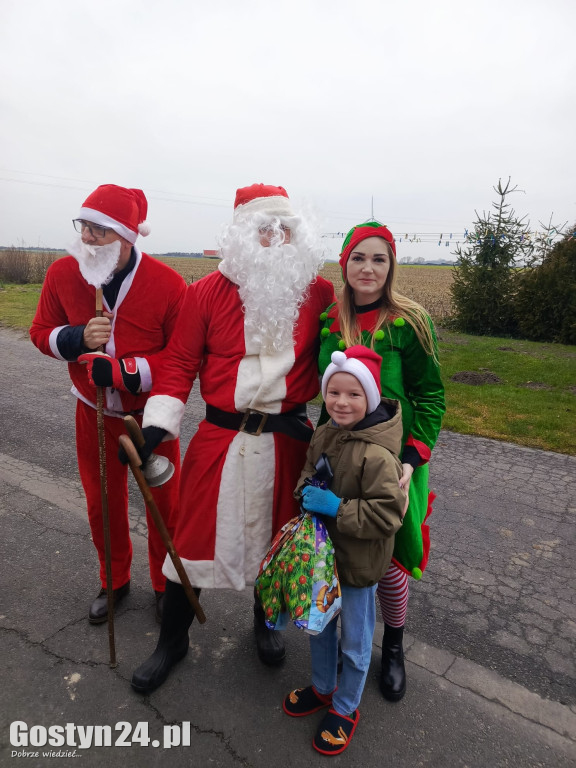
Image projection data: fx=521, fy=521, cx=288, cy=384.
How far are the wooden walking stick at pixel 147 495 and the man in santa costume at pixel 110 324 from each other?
439mm

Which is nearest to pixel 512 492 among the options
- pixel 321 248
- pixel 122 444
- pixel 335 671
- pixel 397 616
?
pixel 397 616

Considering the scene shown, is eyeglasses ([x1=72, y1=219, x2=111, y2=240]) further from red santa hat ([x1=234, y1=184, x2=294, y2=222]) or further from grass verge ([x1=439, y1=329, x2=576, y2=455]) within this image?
grass verge ([x1=439, y1=329, x2=576, y2=455])

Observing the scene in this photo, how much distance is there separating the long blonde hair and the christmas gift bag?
77cm

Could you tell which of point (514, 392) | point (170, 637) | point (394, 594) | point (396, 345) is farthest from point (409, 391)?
point (514, 392)

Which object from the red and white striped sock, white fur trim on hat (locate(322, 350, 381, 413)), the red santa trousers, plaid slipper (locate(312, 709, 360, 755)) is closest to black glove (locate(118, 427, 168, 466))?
the red santa trousers

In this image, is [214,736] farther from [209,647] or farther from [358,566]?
[358,566]

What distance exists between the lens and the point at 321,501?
186 centimetres

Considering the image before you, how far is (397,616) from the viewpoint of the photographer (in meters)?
2.38

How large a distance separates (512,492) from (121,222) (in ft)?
12.0

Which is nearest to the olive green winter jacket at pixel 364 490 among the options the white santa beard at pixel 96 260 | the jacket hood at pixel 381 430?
the jacket hood at pixel 381 430

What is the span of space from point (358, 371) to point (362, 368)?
0.07 ft

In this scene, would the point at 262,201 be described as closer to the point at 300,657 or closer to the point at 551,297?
the point at 300,657

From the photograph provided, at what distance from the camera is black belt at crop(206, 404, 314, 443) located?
2221 millimetres

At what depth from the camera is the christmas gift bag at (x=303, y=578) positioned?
1812mm
